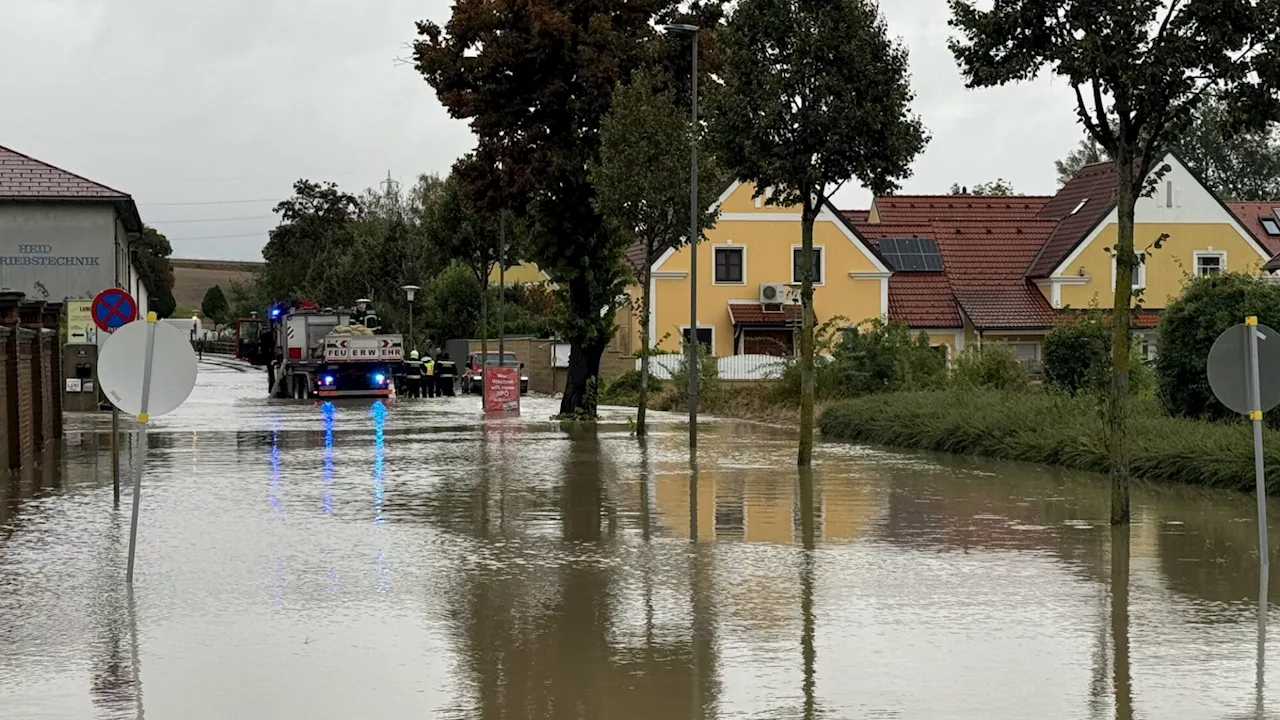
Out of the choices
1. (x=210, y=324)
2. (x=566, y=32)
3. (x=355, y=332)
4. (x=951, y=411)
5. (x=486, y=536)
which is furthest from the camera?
(x=210, y=324)

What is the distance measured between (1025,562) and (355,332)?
4140 centimetres

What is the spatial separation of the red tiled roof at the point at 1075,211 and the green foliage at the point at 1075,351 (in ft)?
76.7

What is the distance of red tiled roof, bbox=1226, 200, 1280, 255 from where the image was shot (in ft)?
207

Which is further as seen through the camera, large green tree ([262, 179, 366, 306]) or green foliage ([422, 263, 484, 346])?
large green tree ([262, 179, 366, 306])

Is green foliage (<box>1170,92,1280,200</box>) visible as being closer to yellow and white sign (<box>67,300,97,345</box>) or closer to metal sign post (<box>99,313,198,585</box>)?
yellow and white sign (<box>67,300,97,345</box>)

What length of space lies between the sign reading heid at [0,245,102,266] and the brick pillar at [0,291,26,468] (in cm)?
2921

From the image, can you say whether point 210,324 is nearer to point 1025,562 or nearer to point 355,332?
point 355,332

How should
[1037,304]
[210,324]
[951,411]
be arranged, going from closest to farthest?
[951,411] → [1037,304] → [210,324]

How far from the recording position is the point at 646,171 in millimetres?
31422

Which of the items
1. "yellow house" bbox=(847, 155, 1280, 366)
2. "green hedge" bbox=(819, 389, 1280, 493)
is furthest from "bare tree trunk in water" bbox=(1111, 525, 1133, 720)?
"yellow house" bbox=(847, 155, 1280, 366)

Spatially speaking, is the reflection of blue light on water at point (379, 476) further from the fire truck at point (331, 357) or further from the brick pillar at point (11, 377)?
the fire truck at point (331, 357)

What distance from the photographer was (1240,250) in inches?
2302

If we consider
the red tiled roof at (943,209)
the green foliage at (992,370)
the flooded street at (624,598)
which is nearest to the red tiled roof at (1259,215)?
the red tiled roof at (943,209)

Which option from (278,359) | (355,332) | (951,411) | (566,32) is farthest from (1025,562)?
(278,359)
